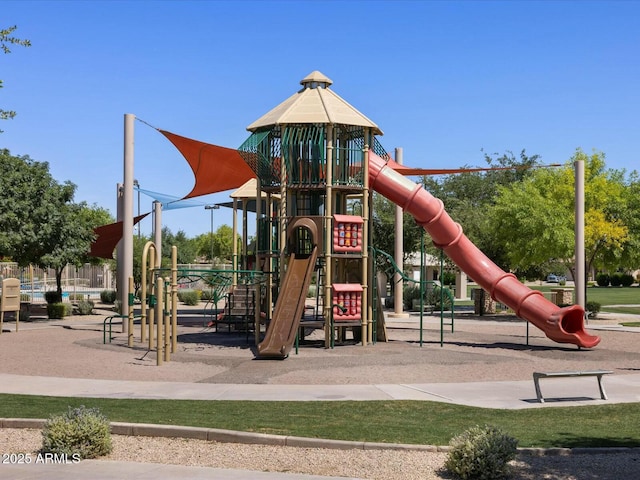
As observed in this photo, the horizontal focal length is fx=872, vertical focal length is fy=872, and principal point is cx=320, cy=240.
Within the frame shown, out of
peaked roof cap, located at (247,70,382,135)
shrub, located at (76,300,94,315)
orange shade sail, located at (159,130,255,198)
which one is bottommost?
shrub, located at (76,300,94,315)

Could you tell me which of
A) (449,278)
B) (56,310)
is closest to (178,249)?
(449,278)

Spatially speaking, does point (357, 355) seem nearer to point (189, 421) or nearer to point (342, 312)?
point (342, 312)

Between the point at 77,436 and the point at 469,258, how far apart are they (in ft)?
55.3

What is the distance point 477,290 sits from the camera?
1624 inches

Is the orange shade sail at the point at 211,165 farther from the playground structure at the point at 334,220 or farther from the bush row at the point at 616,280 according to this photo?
the bush row at the point at 616,280

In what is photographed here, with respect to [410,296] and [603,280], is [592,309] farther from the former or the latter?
[603,280]

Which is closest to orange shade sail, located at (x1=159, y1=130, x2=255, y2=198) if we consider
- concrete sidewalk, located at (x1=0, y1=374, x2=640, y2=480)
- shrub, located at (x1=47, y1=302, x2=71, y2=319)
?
shrub, located at (x1=47, y1=302, x2=71, y2=319)

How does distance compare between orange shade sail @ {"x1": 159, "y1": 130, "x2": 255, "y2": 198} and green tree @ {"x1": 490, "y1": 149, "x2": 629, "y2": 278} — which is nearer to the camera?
orange shade sail @ {"x1": 159, "y1": 130, "x2": 255, "y2": 198}

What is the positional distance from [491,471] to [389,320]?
2654 centimetres

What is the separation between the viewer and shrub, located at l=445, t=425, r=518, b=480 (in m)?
9.10

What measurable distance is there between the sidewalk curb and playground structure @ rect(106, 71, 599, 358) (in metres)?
11.0

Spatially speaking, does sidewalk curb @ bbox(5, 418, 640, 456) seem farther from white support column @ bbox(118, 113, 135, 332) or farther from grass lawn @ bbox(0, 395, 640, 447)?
white support column @ bbox(118, 113, 135, 332)

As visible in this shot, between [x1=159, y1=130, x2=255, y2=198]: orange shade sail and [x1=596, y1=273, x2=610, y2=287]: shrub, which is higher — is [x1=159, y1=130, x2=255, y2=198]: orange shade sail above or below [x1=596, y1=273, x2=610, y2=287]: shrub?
above

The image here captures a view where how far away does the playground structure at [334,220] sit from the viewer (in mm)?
23531
